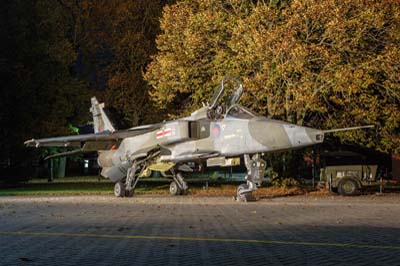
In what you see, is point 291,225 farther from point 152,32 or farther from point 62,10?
point 62,10

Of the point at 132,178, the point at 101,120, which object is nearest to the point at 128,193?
the point at 132,178

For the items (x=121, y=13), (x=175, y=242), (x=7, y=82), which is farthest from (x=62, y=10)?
(x=175, y=242)

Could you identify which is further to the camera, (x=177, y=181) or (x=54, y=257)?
(x=177, y=181)

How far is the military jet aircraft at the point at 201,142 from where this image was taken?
2320 centimetres

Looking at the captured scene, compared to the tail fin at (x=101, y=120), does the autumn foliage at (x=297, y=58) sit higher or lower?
higher

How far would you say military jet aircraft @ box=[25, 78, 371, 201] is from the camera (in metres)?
23.2

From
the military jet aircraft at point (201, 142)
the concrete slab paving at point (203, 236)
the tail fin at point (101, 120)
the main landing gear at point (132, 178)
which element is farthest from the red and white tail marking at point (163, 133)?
the tail fin at point (101, 120)

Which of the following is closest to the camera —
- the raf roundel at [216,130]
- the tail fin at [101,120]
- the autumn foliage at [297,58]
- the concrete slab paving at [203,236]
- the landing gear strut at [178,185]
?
the concrete slab paving at [203,236]

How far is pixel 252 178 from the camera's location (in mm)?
23672

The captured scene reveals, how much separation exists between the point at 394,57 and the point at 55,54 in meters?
26.6

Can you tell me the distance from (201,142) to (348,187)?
6.80 meters

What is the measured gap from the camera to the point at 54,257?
10.5m

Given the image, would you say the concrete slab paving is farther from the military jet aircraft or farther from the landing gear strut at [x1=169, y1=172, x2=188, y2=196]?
the landing gear strut at [x1=169, y1=172, x2=188, y2=196]

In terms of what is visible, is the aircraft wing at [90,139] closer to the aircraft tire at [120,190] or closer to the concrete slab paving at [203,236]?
the aircraft tire at [120,190]
